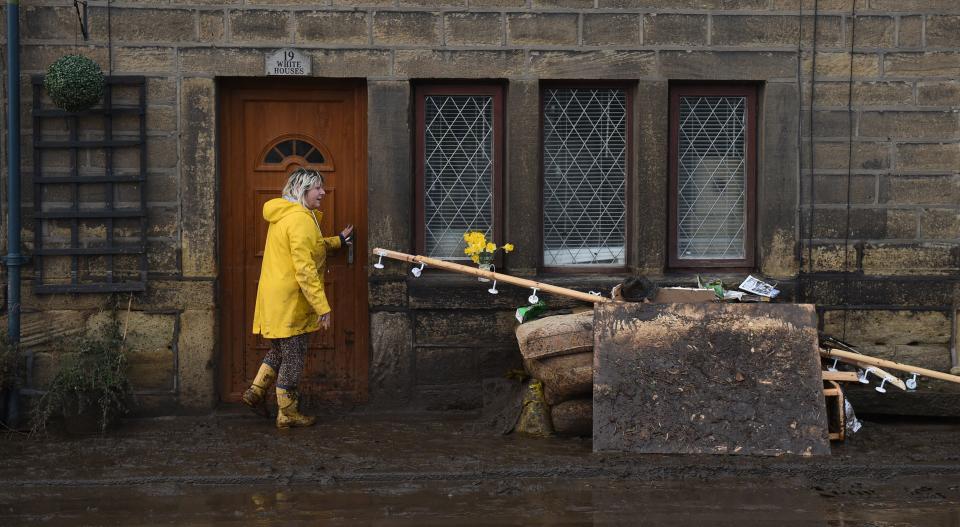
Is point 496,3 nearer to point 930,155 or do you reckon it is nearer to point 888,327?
point 930,155

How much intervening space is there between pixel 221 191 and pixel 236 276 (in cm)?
64

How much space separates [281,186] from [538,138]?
6.31ft

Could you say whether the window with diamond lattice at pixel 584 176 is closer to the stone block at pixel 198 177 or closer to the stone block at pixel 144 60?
the stone block at pixel 198 177

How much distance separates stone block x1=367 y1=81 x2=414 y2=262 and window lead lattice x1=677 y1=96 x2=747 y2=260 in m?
2.05

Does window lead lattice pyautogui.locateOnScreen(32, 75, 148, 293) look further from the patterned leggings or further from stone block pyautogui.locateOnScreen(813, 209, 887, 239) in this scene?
stone block pyautogui.locateOnScreen(813, 209, 887, 239)

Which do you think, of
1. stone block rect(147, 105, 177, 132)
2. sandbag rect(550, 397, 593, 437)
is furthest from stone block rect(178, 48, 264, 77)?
sandbag rect(550, 397, 593, 437)

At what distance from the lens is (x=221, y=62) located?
26.1ft

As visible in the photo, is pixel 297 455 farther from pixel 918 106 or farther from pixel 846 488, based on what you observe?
pixel 918 106

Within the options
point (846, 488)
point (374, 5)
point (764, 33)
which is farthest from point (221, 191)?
point (846, 488)

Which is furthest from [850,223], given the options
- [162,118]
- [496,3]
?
[162,118]

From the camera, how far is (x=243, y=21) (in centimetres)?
796

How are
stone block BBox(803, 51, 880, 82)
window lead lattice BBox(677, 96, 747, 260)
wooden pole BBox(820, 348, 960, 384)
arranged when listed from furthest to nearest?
window lead lattice BBox(677, 96, 747, 260) < stone block BBox(803, 51, 880, 82) < wooden pole BBox(820, 348, 960, 384)

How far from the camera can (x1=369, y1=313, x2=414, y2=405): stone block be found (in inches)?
320

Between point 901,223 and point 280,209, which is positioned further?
point 901,223
